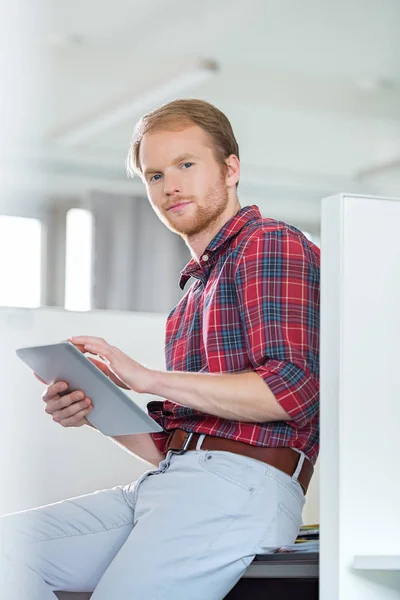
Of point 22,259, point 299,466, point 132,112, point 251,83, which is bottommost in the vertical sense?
point 299,466

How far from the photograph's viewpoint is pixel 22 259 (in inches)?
208

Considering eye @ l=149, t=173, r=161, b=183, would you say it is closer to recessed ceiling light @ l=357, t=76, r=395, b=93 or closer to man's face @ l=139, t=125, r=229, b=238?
man's face @ l=139, t=125, r=229, b=238

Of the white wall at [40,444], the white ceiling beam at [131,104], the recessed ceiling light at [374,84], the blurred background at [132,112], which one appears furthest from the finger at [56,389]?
the recessed ceiling light at [374,84]

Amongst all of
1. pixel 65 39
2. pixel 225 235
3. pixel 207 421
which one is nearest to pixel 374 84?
pixel 65 39

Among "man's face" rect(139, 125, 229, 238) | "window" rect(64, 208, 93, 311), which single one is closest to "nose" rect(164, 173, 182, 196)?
"man's face" rect(139, 125, 229, 238)

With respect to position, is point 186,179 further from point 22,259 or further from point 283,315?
point 22,259

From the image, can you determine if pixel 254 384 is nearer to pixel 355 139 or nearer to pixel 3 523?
pixel 3 523

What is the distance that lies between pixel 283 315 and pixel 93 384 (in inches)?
11.6

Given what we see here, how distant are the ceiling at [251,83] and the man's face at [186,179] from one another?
9.44ft

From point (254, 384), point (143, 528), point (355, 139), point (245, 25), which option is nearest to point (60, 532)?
point (143, 528)

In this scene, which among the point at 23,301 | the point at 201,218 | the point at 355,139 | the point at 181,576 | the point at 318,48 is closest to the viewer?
the point at 181,576

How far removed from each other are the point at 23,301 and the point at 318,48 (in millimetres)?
2158

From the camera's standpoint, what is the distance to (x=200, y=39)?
5.27 meters

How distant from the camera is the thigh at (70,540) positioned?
5.02ft
